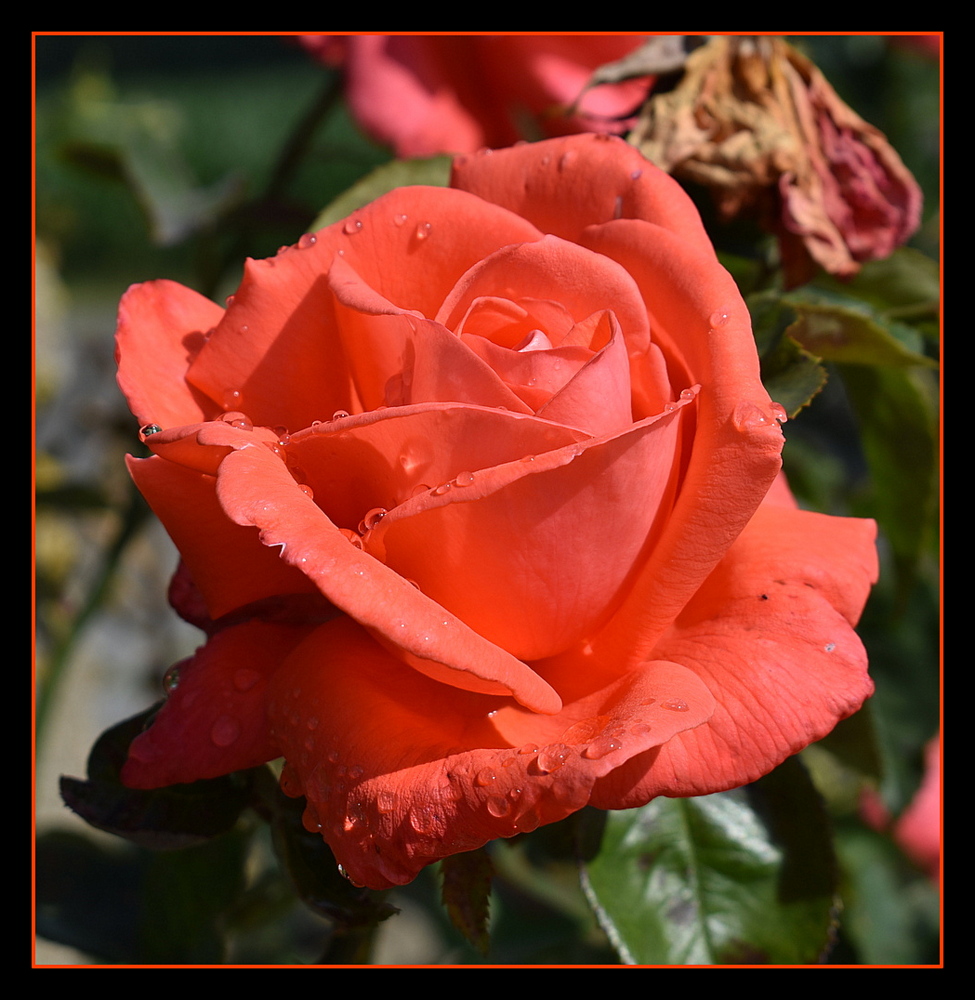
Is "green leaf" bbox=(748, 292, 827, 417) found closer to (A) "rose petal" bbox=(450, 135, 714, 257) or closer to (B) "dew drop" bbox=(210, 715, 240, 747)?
(A) "rose petal" bbox=(450, 135, 714, 257)

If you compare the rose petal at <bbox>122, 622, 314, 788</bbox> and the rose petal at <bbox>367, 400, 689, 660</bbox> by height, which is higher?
the rose petal at <bbox>367, 400, 689, 660</bbox>

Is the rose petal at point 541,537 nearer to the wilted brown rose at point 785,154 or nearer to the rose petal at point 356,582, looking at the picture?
the rose petal at point 356,582

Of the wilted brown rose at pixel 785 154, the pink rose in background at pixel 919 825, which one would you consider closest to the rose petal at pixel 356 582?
the wilted brown rose at pixel 785 154

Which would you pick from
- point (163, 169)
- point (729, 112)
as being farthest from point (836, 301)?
point (163, 169)

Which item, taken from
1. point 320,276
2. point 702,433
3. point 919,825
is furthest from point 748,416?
point 919,825

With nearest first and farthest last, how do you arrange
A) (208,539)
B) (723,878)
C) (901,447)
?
(208,539) < (723,878) < (901,447)

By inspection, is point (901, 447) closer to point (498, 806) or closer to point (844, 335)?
point (844, 335)

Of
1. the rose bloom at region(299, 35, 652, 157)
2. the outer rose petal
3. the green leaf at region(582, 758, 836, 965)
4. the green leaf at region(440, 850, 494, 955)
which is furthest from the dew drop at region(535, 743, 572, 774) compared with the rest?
the rose bloom at region(299, 35, 652, 157)
